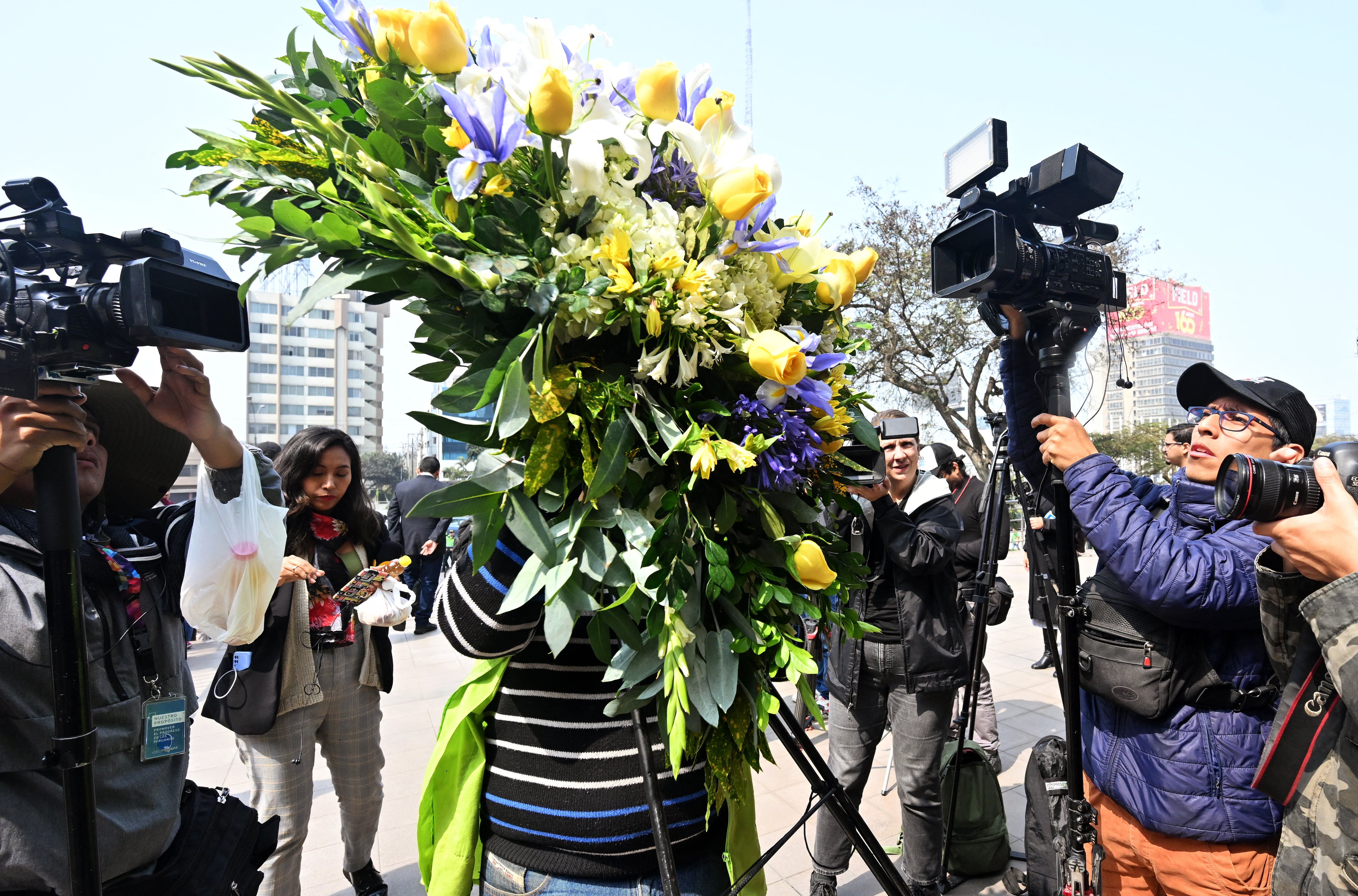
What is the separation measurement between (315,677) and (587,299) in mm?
2287

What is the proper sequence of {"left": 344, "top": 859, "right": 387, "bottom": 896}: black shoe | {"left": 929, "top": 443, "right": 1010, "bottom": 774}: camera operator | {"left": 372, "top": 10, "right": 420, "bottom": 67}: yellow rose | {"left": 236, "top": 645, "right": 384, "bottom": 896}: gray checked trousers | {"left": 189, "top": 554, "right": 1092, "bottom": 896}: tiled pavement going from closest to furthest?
{"left": 372, "top": 10, "right": 420, "bottom": 67}: yellow rose < {"left": 236, "top": 645, "right": 384, "bottom": 896}: gray checked trousers < {"left": 344, "top": 859, "right": 387, "bottom": 896}: black shoe < {"left": 189, "top": 554, "right": 1092, "bottom": 896}: tiled pavement < {"left": 929, "top": 443, "right": 1010, "bottom": 774}: camera operator

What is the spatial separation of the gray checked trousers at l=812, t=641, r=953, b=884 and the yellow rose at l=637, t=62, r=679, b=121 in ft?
7.48

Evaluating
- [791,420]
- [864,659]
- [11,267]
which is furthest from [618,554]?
[864,659]

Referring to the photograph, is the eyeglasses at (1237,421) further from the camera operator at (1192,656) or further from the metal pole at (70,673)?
the metal pole at (70,673)

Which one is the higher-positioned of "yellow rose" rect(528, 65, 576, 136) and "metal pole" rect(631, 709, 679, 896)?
"yellow rose" rect(528, 65, 576, 136)

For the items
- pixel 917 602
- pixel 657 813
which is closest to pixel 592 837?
pixel 657 813

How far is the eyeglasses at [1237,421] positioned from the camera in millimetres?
2043

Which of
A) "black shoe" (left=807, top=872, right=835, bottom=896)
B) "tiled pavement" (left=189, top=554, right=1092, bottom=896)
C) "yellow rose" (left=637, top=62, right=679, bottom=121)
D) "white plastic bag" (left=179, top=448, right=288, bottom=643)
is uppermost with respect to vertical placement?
"yellow rose" (left=637, top=62, right=679, bottom=121)

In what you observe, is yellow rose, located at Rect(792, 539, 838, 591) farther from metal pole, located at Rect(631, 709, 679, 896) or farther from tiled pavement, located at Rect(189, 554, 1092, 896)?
tiled pavement, located at Rect(189, 554, 1092, 896)

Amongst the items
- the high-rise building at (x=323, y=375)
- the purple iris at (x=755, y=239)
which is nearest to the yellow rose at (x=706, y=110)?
the purple iris at (x=755, y=239)

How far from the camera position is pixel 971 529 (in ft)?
14.5

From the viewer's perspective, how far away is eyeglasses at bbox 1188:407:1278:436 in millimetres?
2043

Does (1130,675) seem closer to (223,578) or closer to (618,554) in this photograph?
(618,554)

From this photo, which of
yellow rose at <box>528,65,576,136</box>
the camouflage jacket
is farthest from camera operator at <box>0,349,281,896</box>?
the camouflage jacket
